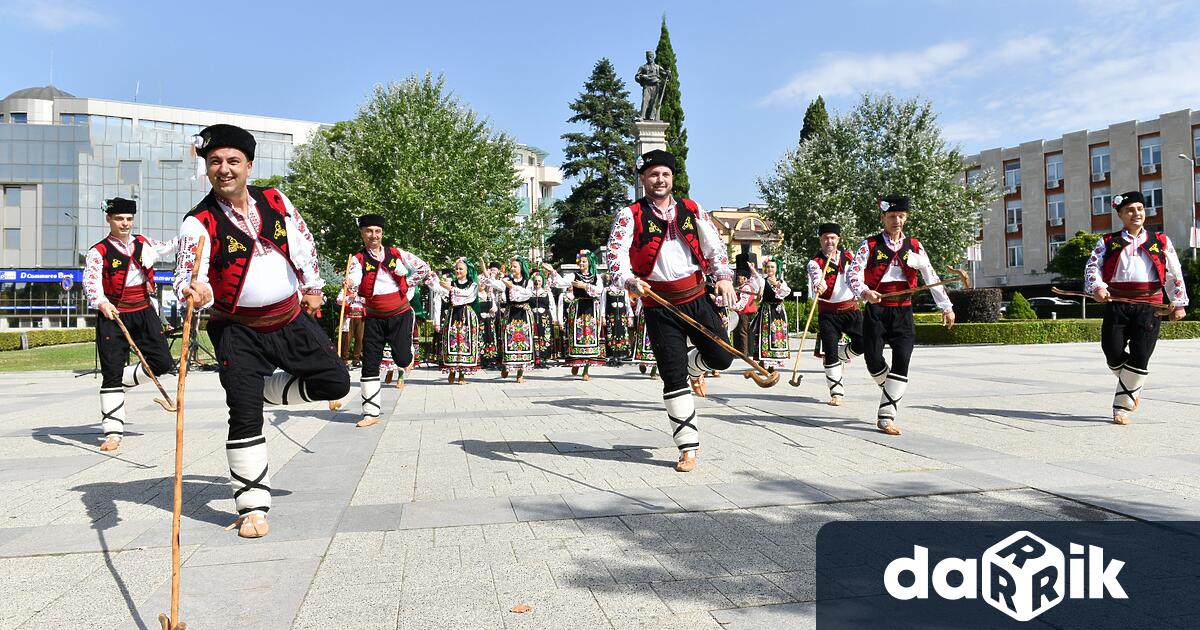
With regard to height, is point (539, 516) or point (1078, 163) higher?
point (1078, 163)

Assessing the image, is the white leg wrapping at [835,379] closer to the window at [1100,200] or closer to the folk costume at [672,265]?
the folk costume at [672,265]

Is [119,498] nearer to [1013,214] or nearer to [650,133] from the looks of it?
[650,133]

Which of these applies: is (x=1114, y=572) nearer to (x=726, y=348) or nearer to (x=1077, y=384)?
(x=726, y=348)

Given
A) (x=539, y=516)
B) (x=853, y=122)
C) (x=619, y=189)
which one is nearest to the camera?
(x=539, y=516)

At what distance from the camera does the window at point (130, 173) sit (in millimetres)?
73188

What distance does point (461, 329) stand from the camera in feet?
42.0

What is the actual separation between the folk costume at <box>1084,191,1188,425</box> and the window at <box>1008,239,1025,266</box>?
61.5m

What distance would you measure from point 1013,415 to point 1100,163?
199ft

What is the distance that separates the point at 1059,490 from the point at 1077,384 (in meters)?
7.73

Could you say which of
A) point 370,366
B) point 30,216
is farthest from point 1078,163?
point 30,216

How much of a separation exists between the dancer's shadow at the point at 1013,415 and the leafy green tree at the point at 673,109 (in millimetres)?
39757

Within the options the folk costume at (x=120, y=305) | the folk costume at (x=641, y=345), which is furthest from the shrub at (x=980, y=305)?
the folk costume at (x=120, y=305)

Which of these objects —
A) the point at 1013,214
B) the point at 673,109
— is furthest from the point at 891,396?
the point at 1013,214

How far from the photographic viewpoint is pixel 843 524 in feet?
13.1
